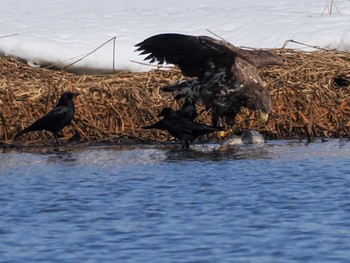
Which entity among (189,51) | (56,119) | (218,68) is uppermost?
(189,51)

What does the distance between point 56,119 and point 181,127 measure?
55.3 inches

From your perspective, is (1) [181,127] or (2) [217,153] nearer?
(2) [217,153]

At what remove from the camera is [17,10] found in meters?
22.8

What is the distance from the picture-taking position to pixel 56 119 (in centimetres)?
1283

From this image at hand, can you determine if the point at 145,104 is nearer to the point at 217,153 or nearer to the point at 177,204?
the point at 217,153

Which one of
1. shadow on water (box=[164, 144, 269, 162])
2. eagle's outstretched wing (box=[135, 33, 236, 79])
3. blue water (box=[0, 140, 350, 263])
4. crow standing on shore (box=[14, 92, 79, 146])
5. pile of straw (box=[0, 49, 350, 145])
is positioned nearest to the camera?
blue water (box=[0, 140, 350, 263])

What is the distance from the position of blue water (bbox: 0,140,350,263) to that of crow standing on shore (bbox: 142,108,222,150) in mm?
197

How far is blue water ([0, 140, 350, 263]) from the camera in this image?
7.55m

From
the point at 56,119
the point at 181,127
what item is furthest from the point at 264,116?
A: the point at 56,119

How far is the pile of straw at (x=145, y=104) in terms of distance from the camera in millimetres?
13789

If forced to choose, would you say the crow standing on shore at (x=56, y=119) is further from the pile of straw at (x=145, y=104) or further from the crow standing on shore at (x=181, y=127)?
the crow standing on shore at (x=181, y=127)

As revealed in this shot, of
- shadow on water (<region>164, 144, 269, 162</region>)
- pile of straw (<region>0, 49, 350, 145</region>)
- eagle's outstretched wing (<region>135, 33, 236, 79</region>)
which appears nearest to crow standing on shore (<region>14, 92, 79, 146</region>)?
pile of straw (<region>0, 49, 350, 145</region>)

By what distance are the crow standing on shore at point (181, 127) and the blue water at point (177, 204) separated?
20 centimetres

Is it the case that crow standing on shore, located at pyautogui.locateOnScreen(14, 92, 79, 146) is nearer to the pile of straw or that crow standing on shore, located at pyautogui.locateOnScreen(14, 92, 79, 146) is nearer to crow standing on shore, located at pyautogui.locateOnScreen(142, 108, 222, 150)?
the pile of straw
